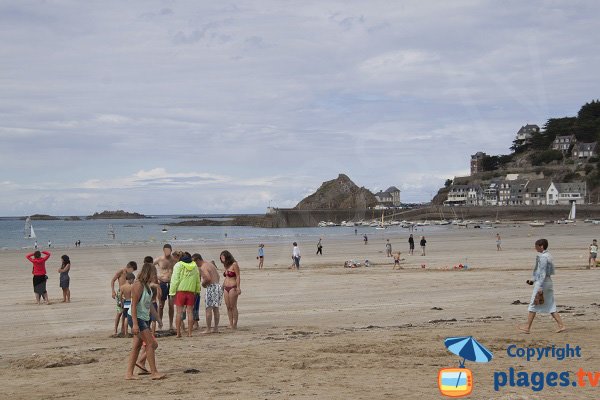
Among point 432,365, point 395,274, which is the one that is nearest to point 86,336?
point 432,365

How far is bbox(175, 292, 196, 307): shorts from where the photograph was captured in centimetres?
1257

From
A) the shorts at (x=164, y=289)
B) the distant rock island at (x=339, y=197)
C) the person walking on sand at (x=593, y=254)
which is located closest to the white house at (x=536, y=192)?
the distant rock island at (x=339, y=197)

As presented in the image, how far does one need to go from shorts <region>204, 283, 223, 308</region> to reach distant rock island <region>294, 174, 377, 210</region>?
14720 cm

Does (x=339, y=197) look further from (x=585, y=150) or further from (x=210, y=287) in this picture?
(x=210, y=287)

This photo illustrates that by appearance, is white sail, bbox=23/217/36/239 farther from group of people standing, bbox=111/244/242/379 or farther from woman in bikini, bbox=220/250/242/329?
woman in bikini, bbox=220/250/242/329

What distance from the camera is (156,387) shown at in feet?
27.9

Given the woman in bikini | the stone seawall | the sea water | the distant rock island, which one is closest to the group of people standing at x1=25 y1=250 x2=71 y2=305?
the woman in bikini

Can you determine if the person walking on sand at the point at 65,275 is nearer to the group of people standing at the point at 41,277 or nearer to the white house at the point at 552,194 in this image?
the group of people standing at the point at 41,277

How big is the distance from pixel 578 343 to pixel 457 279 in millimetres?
11606

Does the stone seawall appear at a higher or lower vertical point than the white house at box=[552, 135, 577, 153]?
lower

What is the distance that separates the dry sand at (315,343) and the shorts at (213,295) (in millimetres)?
700

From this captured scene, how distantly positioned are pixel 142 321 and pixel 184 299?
341 cm

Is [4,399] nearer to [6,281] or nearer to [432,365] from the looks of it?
[432,365]

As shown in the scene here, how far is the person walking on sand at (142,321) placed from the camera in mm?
9023
